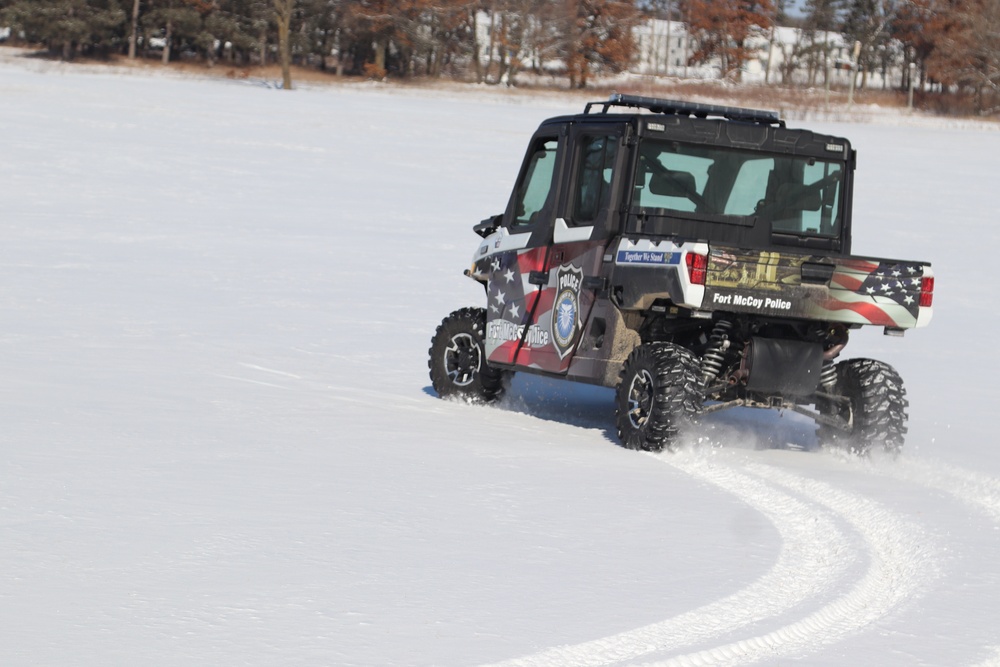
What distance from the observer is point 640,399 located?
934cm

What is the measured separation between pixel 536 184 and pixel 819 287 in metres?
2.46

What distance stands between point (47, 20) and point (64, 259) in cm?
5324

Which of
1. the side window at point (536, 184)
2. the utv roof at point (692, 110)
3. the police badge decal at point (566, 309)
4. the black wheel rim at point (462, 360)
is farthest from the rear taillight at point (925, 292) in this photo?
the black wheel rim at point (462, 360)

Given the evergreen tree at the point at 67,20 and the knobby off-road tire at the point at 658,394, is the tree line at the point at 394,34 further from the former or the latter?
the knobby off-road tire at the point at 658,394

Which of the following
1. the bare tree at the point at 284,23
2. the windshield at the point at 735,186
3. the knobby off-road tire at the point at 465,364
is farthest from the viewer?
the bare tree at the point at 284,23

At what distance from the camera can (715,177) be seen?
9812 mm

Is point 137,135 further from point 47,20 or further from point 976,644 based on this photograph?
point 47,20

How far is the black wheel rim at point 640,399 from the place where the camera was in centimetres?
923

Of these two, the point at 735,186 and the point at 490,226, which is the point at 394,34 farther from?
the point at 735,186

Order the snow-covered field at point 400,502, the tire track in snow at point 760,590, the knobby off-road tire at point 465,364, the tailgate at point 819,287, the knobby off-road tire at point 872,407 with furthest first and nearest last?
the knobby off-road tire at point 465,364
the knobby off-road tire at point 872,407
the tailgate at point 819,287
the snow-covered field at point 400,502
the tire track in snow at point 760,590

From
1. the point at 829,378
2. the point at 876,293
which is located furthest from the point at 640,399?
the point at 876,293

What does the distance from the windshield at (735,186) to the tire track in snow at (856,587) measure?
2055mm

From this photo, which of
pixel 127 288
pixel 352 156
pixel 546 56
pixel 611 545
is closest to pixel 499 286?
pixel 611 545

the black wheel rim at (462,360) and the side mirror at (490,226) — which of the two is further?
the black wheel rim at (462,360)
